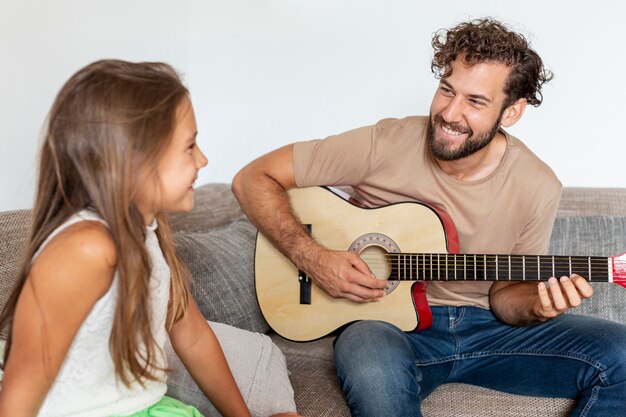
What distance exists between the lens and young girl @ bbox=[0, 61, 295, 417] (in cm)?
121

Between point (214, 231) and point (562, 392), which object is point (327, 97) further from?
point (562, 392)

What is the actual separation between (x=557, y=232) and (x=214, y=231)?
Result: 108 centimetres

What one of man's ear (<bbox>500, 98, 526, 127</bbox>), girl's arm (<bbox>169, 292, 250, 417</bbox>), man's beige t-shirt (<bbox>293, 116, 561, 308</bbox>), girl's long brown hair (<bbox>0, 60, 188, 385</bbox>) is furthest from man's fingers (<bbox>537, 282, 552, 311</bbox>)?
girl's long brown hair (<bbox>0, 60, 188, 385</bbox>)

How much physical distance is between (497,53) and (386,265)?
640mm

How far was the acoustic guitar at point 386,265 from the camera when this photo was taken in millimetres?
2035

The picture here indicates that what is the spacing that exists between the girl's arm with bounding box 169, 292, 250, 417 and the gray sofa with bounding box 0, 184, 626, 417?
331 millimetres

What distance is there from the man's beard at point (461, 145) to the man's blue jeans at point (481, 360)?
0.42m

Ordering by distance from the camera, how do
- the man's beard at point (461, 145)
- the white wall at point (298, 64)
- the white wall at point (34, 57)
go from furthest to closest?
the white wall at point (298, 64), the white wall at point (34, 57), the man's beard at point (461, 145)

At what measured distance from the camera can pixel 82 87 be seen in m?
1.27

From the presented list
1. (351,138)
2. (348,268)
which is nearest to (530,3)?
(351,138)

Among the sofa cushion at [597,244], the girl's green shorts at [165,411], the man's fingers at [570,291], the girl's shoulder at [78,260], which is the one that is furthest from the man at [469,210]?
the girl's shoulder at [78,260]

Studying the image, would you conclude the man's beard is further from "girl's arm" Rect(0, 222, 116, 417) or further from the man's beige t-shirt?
"girl's arm" Rect(0, 222, 116, 417)

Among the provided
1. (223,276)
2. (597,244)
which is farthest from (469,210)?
(223,276)

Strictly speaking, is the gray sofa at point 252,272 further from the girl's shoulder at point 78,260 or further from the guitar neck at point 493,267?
the girl's shoulder at point 78,260
